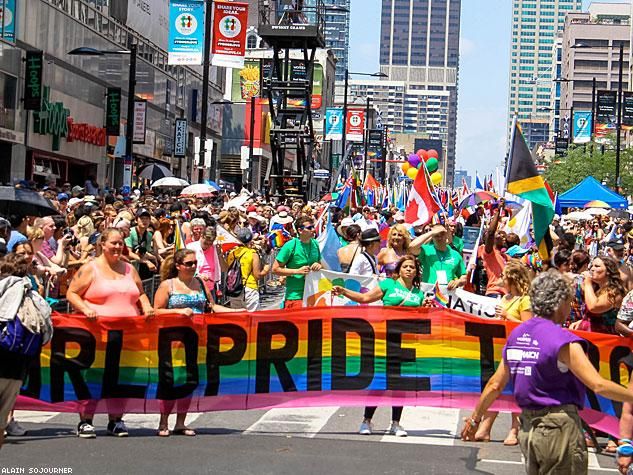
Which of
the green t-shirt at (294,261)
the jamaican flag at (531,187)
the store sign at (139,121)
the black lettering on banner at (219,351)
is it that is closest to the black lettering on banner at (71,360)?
the black lettering on banner at (219,351)

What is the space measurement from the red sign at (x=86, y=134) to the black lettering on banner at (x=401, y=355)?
34155 millimetres

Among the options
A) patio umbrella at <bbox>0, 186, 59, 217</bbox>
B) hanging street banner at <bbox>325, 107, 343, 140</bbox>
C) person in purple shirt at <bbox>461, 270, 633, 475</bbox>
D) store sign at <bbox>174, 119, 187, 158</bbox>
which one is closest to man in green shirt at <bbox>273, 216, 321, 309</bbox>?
patio umbrella at <bbox>0, 186, 59, 217</bbox>

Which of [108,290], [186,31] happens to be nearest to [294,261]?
[108,290]

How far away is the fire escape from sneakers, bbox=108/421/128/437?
27278 mm

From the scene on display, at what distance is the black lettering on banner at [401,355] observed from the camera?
34.0 ft

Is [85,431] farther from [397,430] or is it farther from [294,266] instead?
[294,266]

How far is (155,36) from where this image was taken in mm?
56375

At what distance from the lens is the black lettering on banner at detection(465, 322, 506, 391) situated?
1025cm

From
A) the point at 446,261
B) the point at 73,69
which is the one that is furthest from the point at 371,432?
the point at 73,69

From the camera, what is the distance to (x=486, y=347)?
1028 centimetres

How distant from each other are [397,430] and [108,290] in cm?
257

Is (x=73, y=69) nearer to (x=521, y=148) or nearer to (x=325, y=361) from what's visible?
(x=521, y=148)

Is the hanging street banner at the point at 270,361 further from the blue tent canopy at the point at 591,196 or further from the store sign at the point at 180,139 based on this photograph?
the store sign at the point at 180,139

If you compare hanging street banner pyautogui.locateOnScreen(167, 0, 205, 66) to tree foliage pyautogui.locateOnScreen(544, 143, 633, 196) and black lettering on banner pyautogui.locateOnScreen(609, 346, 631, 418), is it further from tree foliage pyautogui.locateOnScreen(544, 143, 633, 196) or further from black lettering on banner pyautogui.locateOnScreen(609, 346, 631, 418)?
tree foliage pyautogui.locateOnScreen(544, 143, 633, 196)
